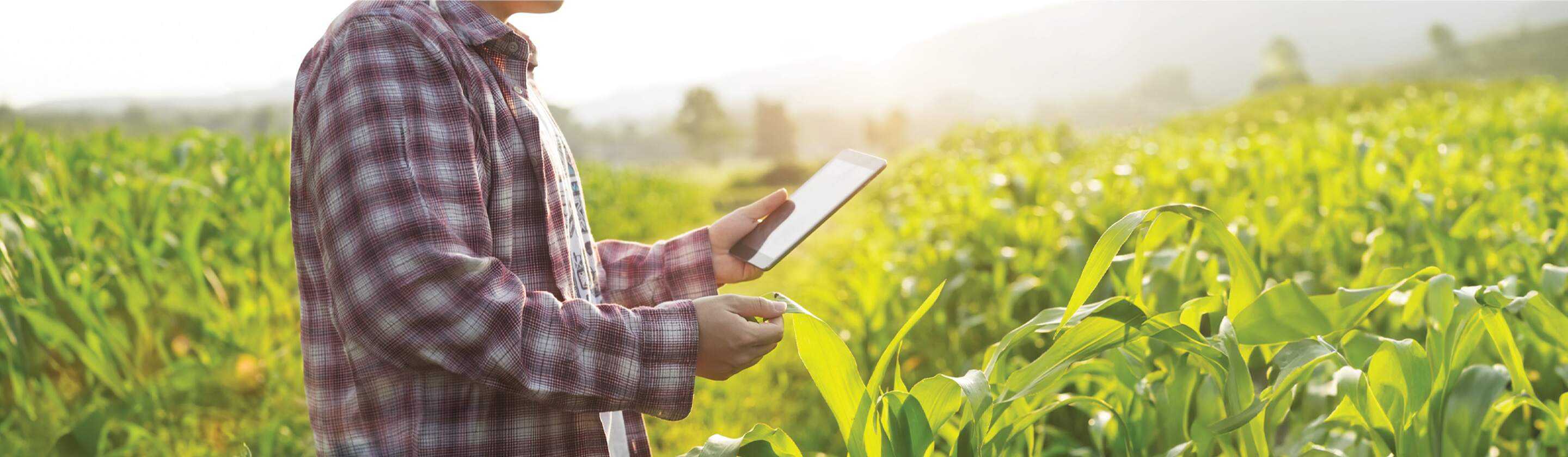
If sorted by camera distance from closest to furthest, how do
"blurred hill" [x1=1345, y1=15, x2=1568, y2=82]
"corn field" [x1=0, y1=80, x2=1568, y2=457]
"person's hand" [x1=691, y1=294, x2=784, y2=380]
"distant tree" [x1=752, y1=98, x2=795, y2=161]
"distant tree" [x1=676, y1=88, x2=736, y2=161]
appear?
"person's hand" [x1=691, y1=294, x2=784, y2=380] < "corn field" [x1=0, y1=80, x2=1568, y2=457] < "distant tree" [x1=676, y1=88, x2=736, y2=161] < "distant tree" [x1=752, y1=98, x2=795, y2=161] < "blurred hill" [x1=1345, y1=15, x2=1568, y2=82]

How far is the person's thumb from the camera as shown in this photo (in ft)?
3.25

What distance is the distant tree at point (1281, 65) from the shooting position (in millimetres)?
61656

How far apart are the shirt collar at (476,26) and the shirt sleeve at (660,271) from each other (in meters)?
0.37

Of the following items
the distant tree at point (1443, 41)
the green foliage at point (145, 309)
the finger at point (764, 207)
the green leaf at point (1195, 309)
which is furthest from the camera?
the distant tree at point (1443, 41)

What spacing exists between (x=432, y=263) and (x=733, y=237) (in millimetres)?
576

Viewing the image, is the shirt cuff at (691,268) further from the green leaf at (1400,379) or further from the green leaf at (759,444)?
the green leaf at (1400,379)

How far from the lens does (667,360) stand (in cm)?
96

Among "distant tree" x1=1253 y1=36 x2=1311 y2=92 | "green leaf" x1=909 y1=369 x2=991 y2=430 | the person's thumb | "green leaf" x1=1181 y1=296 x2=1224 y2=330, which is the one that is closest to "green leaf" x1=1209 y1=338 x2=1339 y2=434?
"green leaf" x1=1181 y1=296 x2=1224 y2=330

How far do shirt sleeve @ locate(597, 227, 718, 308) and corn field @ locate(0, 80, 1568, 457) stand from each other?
0.29 metres

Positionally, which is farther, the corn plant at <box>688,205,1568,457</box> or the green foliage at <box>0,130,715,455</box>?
the green foliage at <box>0,130,715,455</box>

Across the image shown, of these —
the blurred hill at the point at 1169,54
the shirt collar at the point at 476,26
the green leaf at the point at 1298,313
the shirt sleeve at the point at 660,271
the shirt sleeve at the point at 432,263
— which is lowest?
the blurred hill at the point at 1169,54

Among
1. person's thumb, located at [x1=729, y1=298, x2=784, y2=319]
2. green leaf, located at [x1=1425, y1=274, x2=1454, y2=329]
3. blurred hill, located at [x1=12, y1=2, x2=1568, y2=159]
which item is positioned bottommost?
Answer: blurred hill, located at [x1=12, y1=2, x2=1568, y2=159]

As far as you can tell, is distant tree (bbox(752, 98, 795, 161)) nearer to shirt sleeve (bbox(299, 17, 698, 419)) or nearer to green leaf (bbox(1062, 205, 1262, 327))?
green leaf (bbox(1062, 205, 1262, 327))

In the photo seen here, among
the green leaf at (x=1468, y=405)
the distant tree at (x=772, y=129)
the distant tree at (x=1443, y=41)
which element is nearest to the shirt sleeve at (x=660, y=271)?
the green leaf at (x=1468, y=405)
